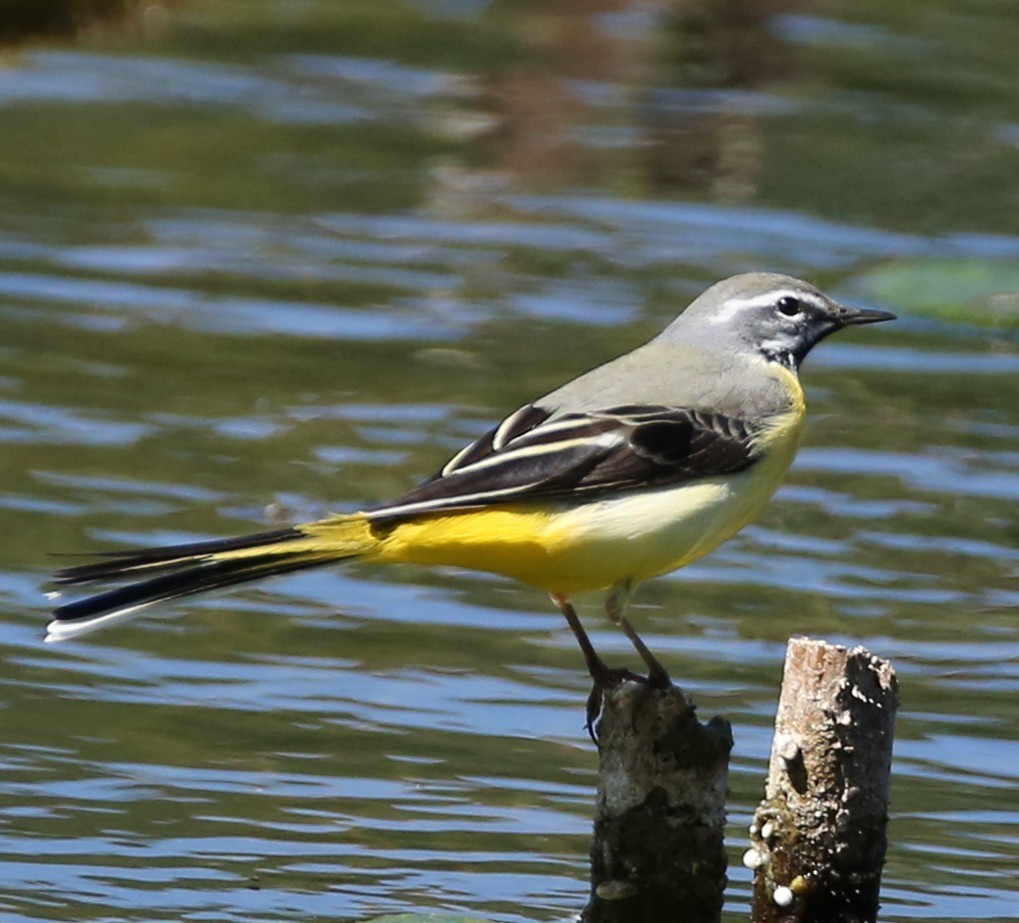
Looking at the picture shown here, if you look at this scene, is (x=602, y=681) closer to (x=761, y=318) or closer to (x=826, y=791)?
(x=826, y=791)

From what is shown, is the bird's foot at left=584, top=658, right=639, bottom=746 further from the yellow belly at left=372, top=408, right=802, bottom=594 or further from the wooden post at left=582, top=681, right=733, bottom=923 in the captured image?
the yellow belly at left=372, top=408, right=802, bottom=594

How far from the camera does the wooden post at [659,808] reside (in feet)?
27.9

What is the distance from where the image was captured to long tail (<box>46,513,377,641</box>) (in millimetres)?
8305

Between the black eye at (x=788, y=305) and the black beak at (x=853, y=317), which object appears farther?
the black beak at (x=853, y=317)

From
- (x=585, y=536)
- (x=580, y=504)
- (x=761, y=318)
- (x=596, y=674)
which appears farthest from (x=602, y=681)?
(x=761, y=318)

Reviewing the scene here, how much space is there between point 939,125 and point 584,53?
425 centimetres

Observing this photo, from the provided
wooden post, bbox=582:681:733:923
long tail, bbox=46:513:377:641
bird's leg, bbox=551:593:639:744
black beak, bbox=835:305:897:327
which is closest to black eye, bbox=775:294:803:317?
black beak, bbox=835:305:897:327

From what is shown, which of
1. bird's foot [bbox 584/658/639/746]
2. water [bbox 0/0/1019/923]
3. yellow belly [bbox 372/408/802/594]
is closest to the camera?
yellow belly [bbox 372/408/802/594]

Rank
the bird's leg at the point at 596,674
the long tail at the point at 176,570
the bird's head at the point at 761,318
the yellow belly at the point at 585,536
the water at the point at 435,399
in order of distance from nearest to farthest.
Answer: the long tail at the point at 176,570 → the yellow belly at the point at 585,536 → the bird's leg at the point at 596,674 → the bird's head at the point at 761,318 → the water at the point at 435,399

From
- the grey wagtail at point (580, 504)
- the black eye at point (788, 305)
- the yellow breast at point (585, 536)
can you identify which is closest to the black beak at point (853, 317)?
the black eye at point (788, 305)

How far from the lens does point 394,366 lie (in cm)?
1658

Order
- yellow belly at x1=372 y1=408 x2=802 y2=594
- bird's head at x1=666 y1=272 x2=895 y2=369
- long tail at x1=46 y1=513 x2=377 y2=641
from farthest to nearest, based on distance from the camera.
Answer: bird's head at x1=666 y1=272 x2=895 y2=369 → yellow belly at x1=372 y1=408 x2=802 y2=594 → long tail at x1=46 y1=513 x2=377 y2=641

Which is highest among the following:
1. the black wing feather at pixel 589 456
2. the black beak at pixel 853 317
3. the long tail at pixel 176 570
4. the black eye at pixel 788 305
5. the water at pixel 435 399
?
the black eye at pixel 788 305

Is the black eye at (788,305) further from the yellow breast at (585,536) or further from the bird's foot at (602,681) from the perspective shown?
the bird's foot at (602,681)
